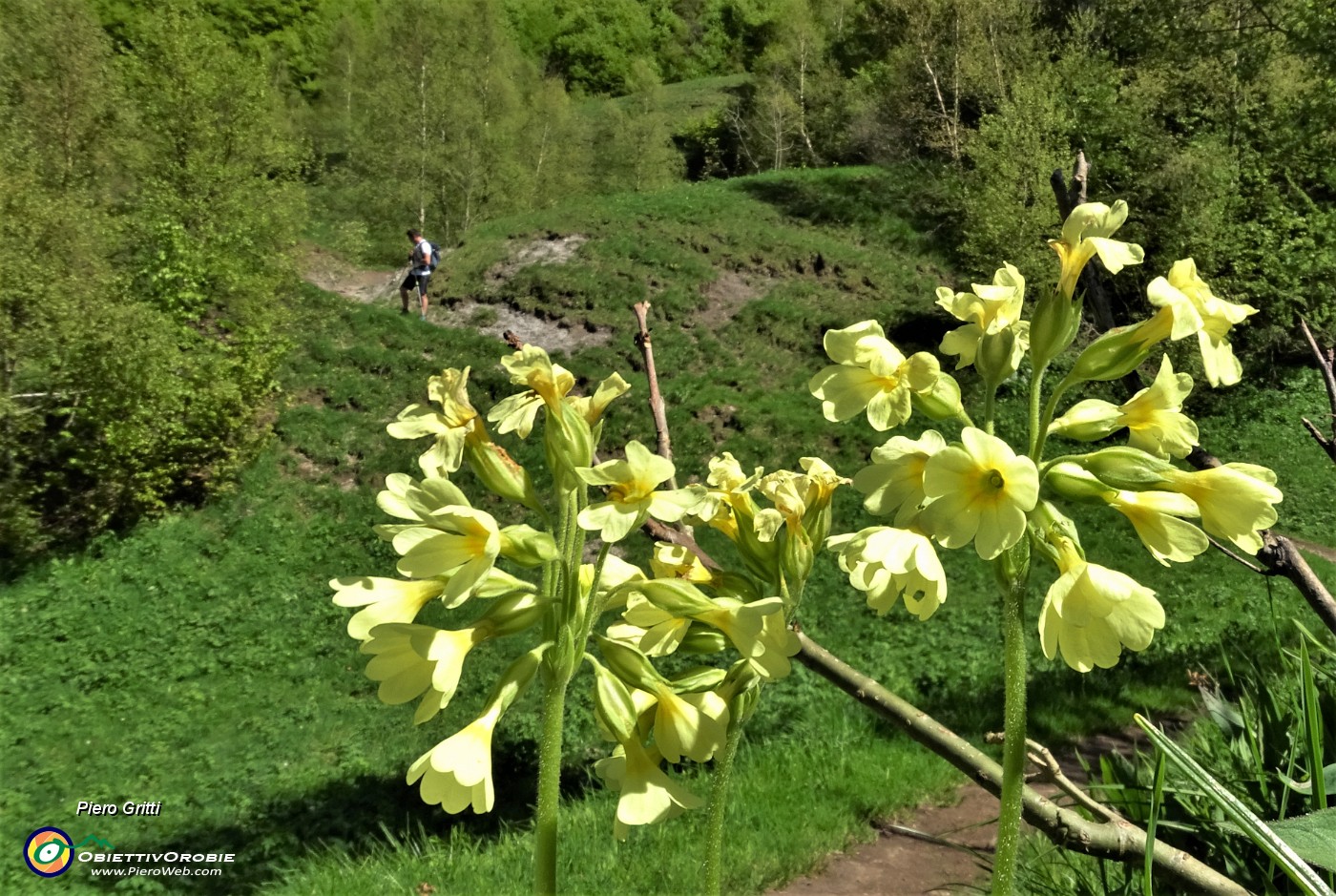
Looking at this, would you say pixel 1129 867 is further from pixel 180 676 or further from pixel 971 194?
pixel 971 194

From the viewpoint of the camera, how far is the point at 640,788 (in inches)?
36.3

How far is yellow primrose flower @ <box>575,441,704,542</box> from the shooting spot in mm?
851

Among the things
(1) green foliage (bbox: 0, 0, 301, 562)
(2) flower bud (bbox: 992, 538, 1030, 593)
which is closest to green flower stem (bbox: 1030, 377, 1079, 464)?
(2) flower bud (bbox: 992, 538, 1030, 593)

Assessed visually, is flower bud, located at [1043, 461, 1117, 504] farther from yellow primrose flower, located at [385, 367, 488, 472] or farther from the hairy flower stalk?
yellow primrose flower, located at [385, 367, 488, 472]

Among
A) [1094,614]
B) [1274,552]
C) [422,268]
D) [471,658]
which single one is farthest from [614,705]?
[422,268]

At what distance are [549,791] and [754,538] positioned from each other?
39cm

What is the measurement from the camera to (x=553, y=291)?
567 inches

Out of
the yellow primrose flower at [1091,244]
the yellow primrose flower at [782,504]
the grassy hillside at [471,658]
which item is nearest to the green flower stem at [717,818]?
the yellow primrose flower at [782,504]

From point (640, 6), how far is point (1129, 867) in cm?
5765

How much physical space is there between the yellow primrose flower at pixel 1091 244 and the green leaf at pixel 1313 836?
0.58 metres

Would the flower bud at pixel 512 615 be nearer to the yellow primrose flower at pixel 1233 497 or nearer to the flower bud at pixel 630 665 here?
the flower bud at pixel 630 665

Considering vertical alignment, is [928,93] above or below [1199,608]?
above

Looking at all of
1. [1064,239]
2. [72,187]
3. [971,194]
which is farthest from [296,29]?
[1064,239]

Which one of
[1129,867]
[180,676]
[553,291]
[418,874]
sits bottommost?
[180,676]
